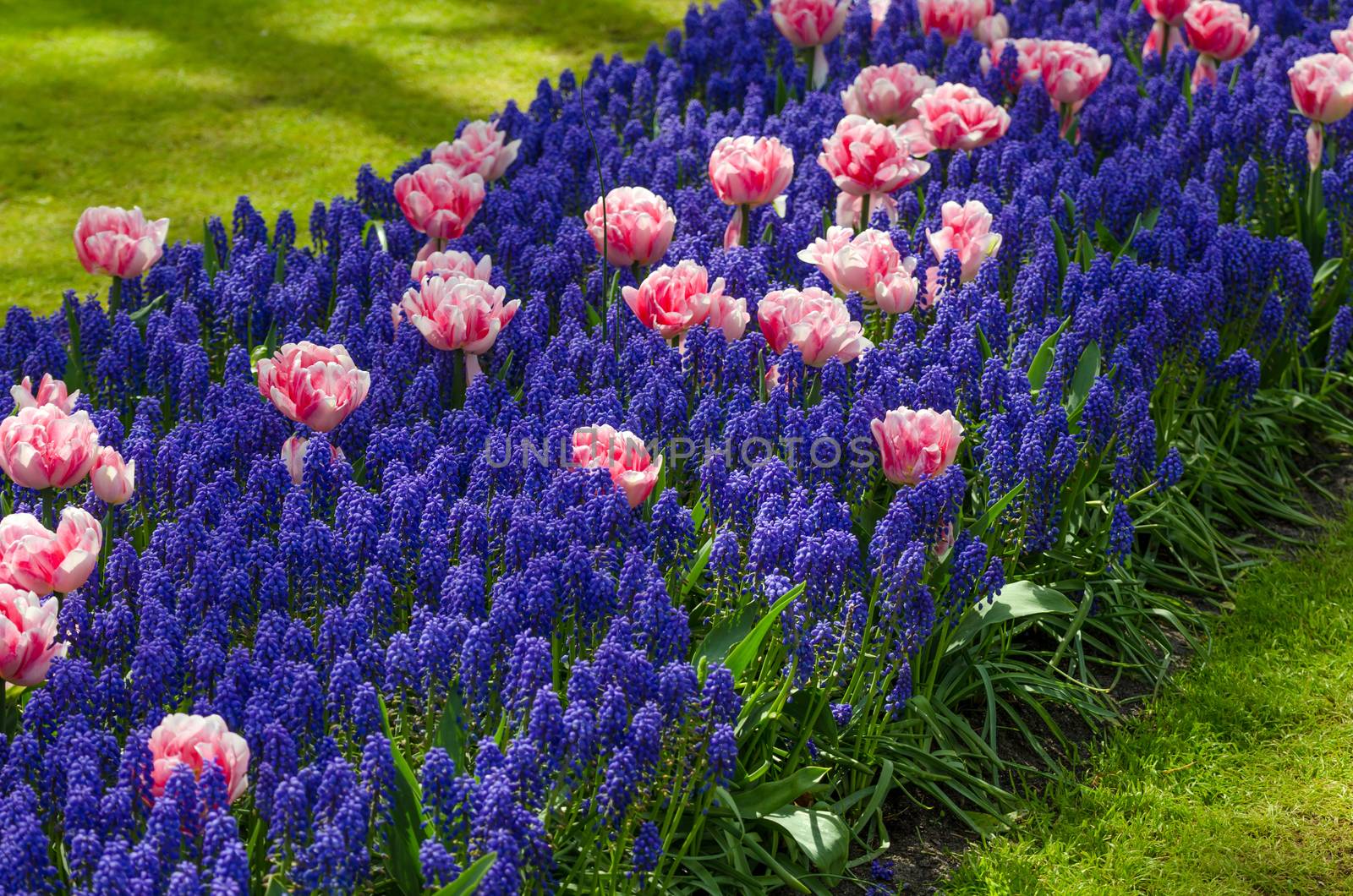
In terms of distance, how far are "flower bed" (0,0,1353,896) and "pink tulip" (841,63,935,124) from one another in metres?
0.02

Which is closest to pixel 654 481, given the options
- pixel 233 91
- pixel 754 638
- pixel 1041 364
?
pixel 754 638

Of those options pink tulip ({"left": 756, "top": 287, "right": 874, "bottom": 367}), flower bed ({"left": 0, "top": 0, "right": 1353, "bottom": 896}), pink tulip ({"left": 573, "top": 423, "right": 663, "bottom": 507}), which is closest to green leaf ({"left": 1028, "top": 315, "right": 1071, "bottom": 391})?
flower bed ({"left": 0, "top": 0, "right": 1353, "bottom": 896})

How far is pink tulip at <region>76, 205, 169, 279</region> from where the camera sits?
151 inches

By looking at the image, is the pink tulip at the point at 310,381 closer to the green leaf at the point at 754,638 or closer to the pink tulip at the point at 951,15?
the green leaf at the point at 754,638

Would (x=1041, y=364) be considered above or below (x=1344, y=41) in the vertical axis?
below

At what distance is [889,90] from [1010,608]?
7.04 ft

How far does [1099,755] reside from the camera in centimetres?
329

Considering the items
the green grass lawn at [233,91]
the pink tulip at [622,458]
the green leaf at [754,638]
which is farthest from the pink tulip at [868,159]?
the green grass lawn at [233,91]

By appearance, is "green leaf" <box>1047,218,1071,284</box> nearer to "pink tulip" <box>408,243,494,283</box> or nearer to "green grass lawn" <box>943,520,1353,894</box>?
"green grass lawn" <box>943,520,1353,894</box>

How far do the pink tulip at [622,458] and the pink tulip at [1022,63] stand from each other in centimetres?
289

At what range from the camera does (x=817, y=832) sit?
278cm

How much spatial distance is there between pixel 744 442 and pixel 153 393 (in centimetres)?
157

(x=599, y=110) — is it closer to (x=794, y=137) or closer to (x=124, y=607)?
(x=794, y=137)

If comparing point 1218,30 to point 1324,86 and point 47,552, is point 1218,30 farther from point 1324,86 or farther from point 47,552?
point 47,552
